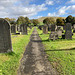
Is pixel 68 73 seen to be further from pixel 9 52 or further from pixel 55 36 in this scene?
pixel 55 36

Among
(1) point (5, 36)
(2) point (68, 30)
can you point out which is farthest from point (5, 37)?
(2) point (68, 30)

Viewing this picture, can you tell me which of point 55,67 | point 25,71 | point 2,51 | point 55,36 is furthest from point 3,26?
point 55,36

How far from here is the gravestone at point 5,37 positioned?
7906 millimetres

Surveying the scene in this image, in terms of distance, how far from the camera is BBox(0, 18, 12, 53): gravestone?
7906 mm

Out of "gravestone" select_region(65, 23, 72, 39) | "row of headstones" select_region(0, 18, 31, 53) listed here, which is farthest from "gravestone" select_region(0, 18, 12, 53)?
"gravestone" select_region(65, 23, 72, 39)

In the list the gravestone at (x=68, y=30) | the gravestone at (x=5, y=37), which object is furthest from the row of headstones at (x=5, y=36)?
the gravestone at (x=68, y=30)

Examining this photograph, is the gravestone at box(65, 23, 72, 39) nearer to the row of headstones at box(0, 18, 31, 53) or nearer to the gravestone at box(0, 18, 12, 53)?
the row of headstones at box(0, 18, 31, 53)

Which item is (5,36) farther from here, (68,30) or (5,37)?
(68,30)

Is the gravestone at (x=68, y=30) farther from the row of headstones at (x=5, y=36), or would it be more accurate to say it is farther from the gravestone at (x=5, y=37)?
the gravestone at (x=5, y=37)

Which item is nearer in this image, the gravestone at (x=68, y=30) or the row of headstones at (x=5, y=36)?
the row of headstones at (x=5, y=36)

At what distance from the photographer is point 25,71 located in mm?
5285

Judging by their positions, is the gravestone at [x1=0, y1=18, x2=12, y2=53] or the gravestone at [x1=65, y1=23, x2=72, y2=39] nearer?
the gravestone at [x1=0, y1=18, x2=12, y2=53]

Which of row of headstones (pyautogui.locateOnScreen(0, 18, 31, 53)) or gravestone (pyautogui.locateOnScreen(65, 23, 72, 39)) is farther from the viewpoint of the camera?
gravestone (pyautogui.locateOnScreen(65, 23, 72, 39))

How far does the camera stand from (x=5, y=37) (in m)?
8.09
